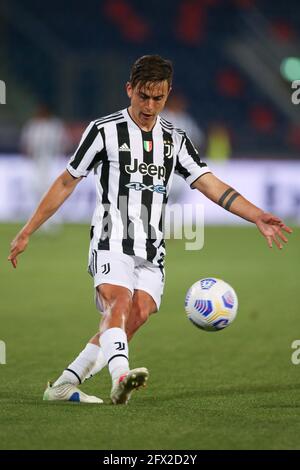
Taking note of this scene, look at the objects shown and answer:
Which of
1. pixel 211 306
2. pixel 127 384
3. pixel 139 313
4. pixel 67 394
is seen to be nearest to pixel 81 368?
pixel 67 394

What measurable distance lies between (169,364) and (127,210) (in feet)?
6.15

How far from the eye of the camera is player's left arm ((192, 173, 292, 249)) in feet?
19.4

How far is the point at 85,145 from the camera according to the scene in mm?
5992

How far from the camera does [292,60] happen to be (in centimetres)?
2719

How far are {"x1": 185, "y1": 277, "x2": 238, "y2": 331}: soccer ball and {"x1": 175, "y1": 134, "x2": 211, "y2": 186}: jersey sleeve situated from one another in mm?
691

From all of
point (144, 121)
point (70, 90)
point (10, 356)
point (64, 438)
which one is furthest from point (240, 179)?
point (64, 438)

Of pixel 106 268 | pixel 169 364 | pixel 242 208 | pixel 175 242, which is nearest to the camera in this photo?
pixel 106 268

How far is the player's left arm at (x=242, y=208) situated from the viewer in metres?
5.91

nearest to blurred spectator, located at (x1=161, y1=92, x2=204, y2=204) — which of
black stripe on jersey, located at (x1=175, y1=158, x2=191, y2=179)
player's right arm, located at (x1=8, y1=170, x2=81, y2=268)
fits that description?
black stripe on jersey, located at (x1=175, y1=158, x2=191, y2=179)

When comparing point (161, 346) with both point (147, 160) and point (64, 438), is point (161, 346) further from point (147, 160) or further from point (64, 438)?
point (64, 438)

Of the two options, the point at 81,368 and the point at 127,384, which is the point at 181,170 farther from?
the point at 127,384

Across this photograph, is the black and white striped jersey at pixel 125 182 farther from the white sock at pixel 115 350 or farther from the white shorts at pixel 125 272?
the white sock at pixel 115 350

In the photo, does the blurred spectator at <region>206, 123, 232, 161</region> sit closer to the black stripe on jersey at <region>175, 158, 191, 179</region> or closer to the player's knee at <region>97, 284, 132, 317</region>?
the black stripe on jersey at <region>175, 158, 191, 179</region>

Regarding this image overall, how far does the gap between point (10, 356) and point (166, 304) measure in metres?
Answer: 3.54
